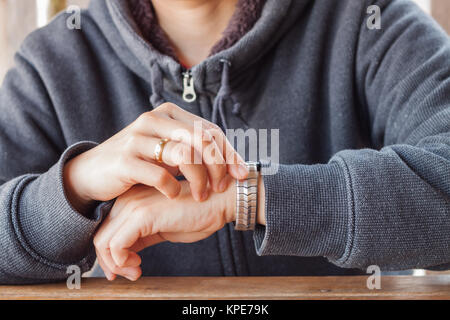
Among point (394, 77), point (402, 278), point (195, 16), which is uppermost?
point (195, 16)

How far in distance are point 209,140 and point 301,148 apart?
1.24 feet

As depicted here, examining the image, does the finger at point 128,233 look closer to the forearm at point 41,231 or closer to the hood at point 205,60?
the forearm at point 41,231

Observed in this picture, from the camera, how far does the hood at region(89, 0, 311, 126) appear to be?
80 centimetres

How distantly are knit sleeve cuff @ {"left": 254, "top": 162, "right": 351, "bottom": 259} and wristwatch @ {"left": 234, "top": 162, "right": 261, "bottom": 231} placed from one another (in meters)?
0.02

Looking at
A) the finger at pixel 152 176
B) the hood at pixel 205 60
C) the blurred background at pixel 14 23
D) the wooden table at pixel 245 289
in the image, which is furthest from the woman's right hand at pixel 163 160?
the blurred background at pixel 14 23


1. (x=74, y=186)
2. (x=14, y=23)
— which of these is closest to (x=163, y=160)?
(x=74, y=186)

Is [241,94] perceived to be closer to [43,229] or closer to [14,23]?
[43,229]

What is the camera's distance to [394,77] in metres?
0.77

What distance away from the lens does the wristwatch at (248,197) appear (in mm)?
556

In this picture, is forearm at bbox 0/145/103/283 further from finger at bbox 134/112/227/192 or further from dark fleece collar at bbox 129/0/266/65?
dark fleece collar at bbox 129/0/266/65

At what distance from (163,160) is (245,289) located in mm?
190

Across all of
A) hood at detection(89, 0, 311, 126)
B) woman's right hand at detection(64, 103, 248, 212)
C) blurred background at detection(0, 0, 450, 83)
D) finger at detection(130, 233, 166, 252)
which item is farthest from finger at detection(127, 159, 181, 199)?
blurred background at detection(0, 0, 450, 83)

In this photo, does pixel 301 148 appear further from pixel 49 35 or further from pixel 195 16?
pixel 49 35

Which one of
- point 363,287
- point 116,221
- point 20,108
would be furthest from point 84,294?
point 20,108
